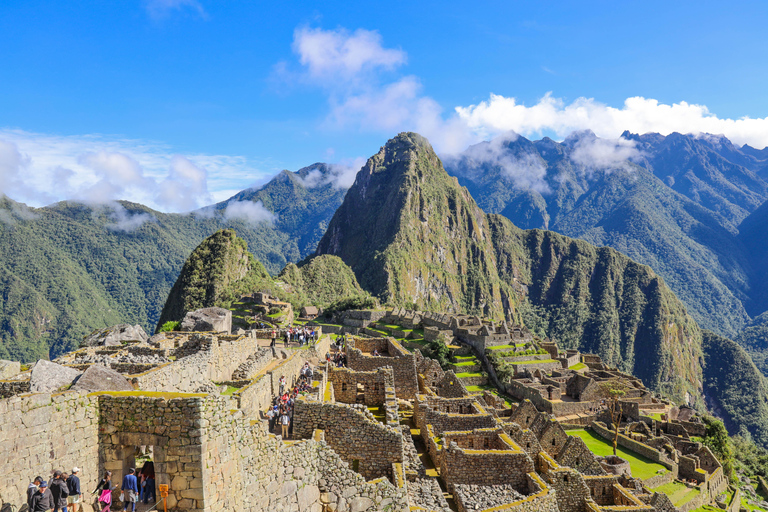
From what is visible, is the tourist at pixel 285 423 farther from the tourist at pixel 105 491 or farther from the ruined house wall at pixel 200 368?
the tourist at pixel 105 491

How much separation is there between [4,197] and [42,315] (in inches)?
2559

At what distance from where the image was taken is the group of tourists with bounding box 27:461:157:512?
5602 millimetres

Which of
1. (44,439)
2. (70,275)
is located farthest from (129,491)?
(70,275)

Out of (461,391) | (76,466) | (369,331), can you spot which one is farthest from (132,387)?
(369,331)

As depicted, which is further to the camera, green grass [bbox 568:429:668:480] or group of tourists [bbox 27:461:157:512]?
green grass [bbox 568:429:668:480]

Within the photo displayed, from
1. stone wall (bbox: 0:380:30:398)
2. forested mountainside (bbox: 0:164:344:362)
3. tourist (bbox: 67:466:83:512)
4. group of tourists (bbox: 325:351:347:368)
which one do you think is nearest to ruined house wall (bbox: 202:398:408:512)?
tourist (bbox: 67:466:83:512)

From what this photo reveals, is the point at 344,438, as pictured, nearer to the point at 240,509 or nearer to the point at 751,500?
the point at 240,509

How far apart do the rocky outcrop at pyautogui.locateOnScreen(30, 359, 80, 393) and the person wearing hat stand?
296cm

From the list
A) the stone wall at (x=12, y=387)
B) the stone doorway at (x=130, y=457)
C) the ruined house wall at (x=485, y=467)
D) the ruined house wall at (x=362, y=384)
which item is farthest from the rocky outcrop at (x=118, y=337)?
the stone doorway at (x=130, y=457)

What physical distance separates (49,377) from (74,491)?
3.58 m

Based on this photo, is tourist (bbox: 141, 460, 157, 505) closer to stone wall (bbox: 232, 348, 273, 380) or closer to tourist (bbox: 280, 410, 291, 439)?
tourist (bbox: 280, 410, 291, 439)

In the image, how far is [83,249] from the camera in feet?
543

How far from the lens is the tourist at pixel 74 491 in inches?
234

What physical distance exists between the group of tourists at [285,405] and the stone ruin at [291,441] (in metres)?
0.31
